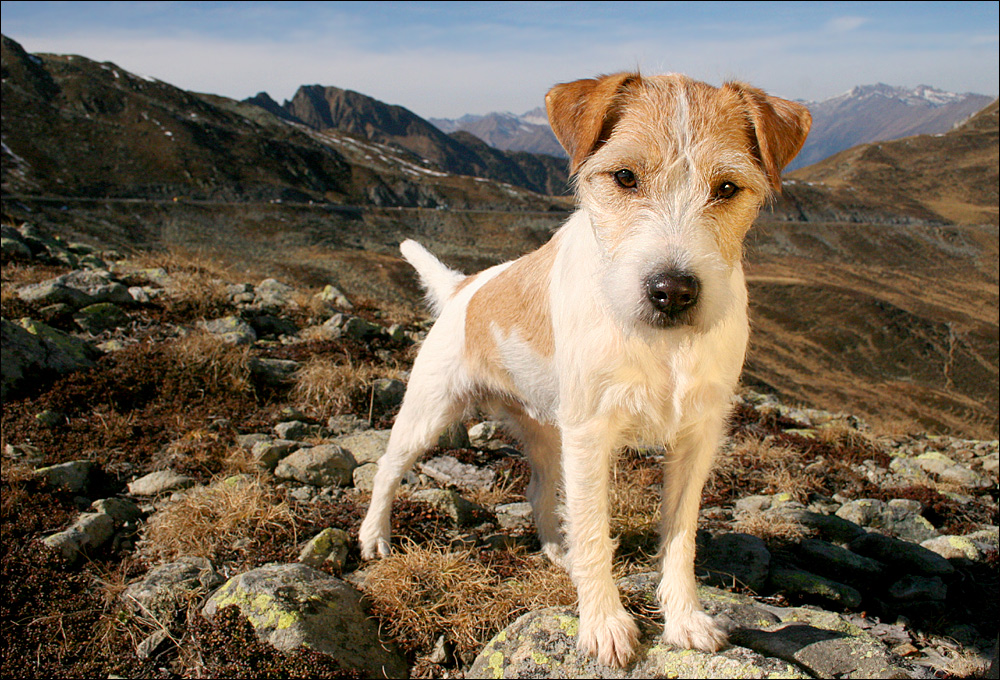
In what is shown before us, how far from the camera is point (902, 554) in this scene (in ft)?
13.4

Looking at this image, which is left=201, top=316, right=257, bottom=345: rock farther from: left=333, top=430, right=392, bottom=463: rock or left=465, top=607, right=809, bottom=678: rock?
left=465, top=607, right=809, bottom=678: rock

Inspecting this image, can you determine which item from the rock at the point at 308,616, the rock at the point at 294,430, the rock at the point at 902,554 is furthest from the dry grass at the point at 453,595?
the rock at the point at 902,554

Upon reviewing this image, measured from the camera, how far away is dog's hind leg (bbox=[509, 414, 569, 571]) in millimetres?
4012

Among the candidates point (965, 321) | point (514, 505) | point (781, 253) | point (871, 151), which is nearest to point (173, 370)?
point (514, 505)

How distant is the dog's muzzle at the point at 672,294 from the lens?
2168 millimetres

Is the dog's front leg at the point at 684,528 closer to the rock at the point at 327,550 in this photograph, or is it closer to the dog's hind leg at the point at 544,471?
the dog's hind leg at the point at 544,471

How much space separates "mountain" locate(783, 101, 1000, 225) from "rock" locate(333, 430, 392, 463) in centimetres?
10047

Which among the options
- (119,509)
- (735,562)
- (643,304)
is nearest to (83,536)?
Answer: (119,509)

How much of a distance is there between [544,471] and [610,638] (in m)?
1.44

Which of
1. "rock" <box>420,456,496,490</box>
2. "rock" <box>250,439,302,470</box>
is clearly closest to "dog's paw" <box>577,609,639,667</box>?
"rock" <box>420,456,496,490</box>

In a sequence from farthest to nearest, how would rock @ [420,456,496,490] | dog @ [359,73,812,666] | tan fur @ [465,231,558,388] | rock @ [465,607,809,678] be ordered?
rock @ [420,456,496,490], tan fur @ [465,231,558,388], rock @ [465,607,809,678], dog @ [359,73,812,666]

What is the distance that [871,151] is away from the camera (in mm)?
132750

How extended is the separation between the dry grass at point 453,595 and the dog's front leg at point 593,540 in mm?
581

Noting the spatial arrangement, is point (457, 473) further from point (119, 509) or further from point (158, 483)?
point (119, 509)
